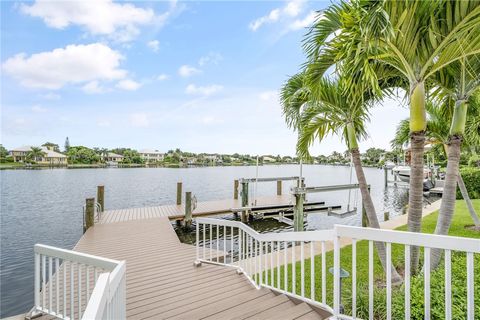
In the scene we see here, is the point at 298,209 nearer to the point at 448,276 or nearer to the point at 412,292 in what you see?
the point at 412,292

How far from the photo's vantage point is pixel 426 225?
26.4 ft

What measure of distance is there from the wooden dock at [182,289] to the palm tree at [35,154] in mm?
63834

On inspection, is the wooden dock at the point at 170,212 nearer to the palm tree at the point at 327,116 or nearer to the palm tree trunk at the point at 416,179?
the palm tree at the point at 327,116

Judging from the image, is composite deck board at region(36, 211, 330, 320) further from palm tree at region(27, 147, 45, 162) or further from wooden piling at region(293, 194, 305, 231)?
palm tree at region(27, 147, 45, 162)

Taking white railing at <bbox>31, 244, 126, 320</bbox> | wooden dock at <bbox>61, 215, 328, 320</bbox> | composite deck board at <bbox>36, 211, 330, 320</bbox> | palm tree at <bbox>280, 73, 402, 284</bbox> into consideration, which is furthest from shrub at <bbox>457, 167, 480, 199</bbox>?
white railing at <bbox>31, 244, 126, 320</bbox>

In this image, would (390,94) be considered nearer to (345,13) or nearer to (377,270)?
(345,13)

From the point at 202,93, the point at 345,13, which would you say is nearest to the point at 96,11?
the point at 345,13

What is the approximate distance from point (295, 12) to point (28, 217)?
45.8 ft

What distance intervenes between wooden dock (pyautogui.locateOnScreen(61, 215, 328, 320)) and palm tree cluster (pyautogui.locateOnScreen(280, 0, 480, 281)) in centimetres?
210

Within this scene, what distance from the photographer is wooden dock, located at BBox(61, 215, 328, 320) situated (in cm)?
287

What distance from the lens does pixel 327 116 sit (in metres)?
4.78

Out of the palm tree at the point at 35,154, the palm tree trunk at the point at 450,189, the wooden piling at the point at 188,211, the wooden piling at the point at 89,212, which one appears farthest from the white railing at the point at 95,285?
the palm tree at the point at 35,154

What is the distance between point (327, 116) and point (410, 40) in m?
2.09

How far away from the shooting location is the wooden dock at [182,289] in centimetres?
287
